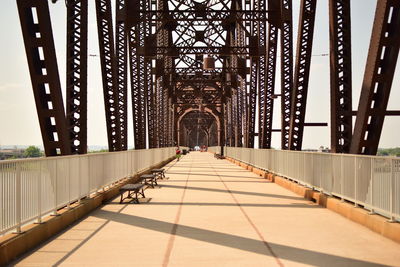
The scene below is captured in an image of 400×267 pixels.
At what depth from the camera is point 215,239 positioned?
8.91m

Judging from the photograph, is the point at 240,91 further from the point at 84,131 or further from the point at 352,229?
the point at 352,229

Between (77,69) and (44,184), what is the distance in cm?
564

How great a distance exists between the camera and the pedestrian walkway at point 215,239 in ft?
23.9

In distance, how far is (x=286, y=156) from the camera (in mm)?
20219

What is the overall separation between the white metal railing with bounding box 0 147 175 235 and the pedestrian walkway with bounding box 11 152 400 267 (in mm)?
544

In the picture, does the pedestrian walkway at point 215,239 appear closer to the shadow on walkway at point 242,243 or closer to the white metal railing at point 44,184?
the shadow on walkway at point 242,243

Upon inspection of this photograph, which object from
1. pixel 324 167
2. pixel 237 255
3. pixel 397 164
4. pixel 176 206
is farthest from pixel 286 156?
pixel 237 255

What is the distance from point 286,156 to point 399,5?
963 centimetres

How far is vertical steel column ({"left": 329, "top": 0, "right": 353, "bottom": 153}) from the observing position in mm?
14688

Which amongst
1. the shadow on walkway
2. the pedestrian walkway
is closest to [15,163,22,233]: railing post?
the pedestrian walkway

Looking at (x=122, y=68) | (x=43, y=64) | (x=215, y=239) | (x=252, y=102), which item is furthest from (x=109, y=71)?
(x=252, y=102)

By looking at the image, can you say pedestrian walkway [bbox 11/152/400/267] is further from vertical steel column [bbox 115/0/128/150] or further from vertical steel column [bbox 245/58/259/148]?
vertical steel column [bbox 245/58/259/148]

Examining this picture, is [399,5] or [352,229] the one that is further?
[399,5]

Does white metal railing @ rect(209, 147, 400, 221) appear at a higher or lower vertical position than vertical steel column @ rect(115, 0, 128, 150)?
lower
